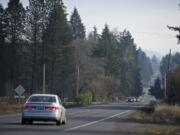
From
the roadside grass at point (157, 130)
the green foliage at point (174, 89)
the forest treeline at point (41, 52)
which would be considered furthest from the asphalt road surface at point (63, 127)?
the forest treeline at point (41, 52)

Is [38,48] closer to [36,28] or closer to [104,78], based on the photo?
[36,28]

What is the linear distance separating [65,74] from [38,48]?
1191cm

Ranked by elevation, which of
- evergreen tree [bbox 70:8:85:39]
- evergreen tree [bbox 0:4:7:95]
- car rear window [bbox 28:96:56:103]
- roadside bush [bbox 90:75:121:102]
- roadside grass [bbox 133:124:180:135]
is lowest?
roadside grass [bbox 133:124:180:135]

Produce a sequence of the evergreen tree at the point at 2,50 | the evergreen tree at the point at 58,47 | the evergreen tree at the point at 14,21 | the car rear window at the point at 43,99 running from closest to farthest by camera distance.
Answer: the car rear window at the point at 43,99 < the evergreen tree at the point at 14,21 < the evergreen tree at the point at 2,50 < the evergreen tree at the point at 58,47

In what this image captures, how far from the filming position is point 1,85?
107500mm

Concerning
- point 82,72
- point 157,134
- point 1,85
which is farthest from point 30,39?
point 157,134

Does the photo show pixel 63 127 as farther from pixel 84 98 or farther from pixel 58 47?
pixel 58 47

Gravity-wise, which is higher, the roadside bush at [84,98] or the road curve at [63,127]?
the roadside bush at [84,98]

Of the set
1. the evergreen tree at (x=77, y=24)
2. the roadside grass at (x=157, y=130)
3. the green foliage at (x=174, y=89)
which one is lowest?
the roadside grass at (x=157, y=130)

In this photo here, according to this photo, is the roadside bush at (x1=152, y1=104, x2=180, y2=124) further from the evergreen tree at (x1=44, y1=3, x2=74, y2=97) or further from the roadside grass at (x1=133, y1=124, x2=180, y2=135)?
the evergreen tree at (x1=44, y1=3, x2=74, y2=97)

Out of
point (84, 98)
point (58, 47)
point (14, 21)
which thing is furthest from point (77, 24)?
point (14, 21)

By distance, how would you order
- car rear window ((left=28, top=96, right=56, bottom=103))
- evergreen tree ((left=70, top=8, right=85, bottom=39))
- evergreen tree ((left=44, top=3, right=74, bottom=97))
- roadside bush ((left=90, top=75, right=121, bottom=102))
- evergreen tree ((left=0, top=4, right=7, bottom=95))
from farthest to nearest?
1. evergreen tree ((left=70, top=8, right=85, bottom=39))
2. roadside bush ((left=90, top=75, right=121, bottom=102))
3. evergreen tree ((left=44, top=3, right=74, bottom=97))
4. evergreen tree ((left=0, top=4, right=7, bottom=95))
5. car rear window ((left=28, top=96, right=56, bottom=103))

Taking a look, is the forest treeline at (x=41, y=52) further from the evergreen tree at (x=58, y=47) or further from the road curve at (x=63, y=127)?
the road curve at (x=63, y=127)

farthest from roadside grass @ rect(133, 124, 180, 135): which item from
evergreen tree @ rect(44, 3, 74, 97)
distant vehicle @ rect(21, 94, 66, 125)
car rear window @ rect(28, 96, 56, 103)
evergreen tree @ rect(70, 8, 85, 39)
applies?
evergreen tree @ rect(70, 8, 85, 39)
